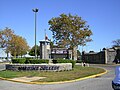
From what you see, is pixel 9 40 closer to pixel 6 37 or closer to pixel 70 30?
pixel 6 37

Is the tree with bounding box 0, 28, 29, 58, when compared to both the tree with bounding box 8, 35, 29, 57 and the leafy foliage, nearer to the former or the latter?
the tree with bounding box 8, 35, 29, 57

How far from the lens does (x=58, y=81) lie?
19.1 metres

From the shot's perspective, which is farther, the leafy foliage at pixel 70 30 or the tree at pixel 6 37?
the tree at pixel 6 37

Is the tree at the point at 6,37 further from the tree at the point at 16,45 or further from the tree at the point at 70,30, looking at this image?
the tree at the point at 70,30

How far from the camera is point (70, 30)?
168 feet

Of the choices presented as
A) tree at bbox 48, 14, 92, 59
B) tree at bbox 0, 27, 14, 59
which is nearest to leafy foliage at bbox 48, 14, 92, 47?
tree at bbox 48, 14, 92, 59

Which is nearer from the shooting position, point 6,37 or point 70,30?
point 70,30

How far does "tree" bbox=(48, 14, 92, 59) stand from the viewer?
51.5 metres

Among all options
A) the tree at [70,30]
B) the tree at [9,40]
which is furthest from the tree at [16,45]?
the tree at [70,30]

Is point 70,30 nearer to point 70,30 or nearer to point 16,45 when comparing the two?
point 70,30

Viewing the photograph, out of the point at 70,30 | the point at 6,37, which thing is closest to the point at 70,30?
the point at 70,30

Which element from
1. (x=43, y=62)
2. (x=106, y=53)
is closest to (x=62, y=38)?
(x=106, y=53)

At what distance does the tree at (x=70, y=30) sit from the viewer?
51.5 meters

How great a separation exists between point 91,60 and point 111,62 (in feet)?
48.7
